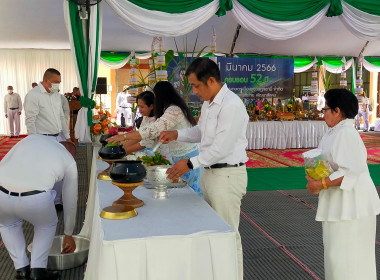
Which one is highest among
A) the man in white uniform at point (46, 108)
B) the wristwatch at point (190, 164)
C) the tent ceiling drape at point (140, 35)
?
the tent ceiling drape at point (140, 35)

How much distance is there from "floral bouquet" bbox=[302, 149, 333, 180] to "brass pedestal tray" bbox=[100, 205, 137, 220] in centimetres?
80

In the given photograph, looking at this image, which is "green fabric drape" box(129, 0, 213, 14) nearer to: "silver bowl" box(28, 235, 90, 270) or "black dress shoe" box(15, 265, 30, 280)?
"silver bowl" box(28, 235, 90, 270)

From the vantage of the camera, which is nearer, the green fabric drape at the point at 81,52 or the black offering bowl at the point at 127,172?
the black offering bowl at the point at 127,172

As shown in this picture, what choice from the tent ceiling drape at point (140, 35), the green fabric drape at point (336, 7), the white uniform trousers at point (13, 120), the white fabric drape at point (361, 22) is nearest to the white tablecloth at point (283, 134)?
the tent ceiling drape at point (140, 35)

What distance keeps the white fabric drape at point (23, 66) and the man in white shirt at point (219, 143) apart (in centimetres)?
1035

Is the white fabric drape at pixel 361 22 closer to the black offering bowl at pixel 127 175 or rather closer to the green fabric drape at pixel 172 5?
the green fabric drape at pixel 172 5

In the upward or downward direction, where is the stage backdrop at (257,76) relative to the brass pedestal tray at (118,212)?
upward

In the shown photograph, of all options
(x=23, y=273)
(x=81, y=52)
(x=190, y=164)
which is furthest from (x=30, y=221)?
(x=81, y=52)

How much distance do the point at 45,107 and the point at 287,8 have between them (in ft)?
10.8

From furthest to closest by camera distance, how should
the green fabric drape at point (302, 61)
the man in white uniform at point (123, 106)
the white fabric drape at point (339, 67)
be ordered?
the man in white uniform at point (123, 106), the green fabric drape at point (302, 61), the white fabric drape at point (339, 67)

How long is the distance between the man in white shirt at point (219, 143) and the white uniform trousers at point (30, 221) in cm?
66

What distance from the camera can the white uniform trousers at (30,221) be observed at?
6.14 feet

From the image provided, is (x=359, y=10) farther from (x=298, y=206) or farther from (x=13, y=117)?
(x=13, y=117)

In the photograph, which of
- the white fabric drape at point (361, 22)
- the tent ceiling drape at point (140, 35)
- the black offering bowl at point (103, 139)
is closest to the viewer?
the black offering bowl at point (103, 139)
